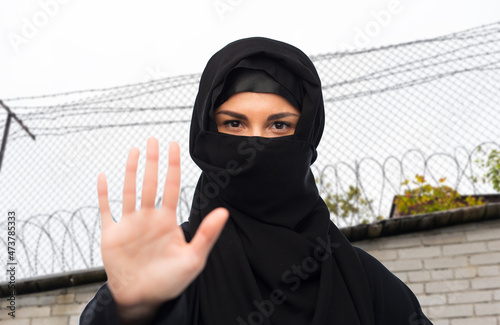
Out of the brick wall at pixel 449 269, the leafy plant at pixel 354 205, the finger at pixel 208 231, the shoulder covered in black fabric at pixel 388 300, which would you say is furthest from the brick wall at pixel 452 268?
the finger at pixel 208 231

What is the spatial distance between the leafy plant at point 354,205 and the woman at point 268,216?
2662mm

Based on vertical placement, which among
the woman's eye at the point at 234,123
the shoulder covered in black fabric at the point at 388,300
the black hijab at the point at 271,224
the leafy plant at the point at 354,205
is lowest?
the leafy plant at the point at 354,205

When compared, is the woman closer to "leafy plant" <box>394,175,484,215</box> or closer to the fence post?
"leafy plant" <box>394,175,484,215</box>

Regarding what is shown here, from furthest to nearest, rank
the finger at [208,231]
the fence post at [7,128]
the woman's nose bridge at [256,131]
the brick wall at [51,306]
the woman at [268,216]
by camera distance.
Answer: the fence post at [7,128] → the brick wall at [51,306] → the woman's nose bridge at [256,131] → the woman at [268,216] → the finger at [208,231]

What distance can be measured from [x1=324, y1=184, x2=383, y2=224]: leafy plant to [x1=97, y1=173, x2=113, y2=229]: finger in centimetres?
347

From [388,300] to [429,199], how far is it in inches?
124

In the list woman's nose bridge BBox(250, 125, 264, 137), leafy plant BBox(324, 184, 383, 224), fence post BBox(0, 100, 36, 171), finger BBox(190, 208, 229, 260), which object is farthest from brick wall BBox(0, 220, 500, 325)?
finger BBox(190, 208, 229, 260)

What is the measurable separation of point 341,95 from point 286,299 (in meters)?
3.60

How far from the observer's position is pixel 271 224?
1655 mm

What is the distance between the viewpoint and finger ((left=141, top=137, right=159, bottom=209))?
1.08 metres

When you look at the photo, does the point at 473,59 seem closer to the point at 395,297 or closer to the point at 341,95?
the point at 341,95

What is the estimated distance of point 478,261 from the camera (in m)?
4.25

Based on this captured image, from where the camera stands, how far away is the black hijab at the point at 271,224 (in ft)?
4.88

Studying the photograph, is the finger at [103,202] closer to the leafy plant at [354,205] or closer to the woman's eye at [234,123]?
the woman's eye at [234,123]
